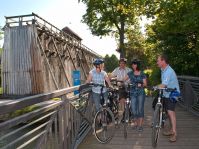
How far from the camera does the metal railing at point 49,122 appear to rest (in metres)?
4.32

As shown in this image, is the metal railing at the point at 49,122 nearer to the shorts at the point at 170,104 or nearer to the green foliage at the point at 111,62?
the shorts at the point at 170,104

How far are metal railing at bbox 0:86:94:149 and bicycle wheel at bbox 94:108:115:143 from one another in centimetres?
42

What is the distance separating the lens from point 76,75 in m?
16.5

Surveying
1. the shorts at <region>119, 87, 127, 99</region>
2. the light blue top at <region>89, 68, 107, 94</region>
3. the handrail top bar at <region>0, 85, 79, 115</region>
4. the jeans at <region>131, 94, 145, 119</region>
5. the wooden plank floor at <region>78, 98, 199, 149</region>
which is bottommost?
the wooden plank floor at <region>78, 98, 199, 149</region>

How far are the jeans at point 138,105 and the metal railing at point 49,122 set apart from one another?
46.2 inches

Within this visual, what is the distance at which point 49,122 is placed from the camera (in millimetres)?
5746

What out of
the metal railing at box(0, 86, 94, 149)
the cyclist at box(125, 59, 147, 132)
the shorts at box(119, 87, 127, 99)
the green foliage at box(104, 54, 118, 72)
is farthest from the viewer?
the green foliage at box(104, 54, 118, 72)

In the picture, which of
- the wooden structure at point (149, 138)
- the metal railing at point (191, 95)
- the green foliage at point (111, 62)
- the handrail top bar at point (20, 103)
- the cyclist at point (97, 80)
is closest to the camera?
the handrail top bar at point (20, 103)

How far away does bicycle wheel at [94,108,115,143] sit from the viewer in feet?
27.2

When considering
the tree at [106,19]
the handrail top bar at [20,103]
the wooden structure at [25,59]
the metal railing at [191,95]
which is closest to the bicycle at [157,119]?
the handrail top bar at [20,103]

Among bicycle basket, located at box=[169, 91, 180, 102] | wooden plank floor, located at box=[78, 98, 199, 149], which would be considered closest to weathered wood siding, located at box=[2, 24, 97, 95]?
wooden plank floor, located at box=[78, 98, 199, 149]

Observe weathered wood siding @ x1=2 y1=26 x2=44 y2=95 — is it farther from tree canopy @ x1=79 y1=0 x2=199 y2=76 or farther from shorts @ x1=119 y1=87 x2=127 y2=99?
shorts @ x1=119 y1=87 x2=127 y2=99

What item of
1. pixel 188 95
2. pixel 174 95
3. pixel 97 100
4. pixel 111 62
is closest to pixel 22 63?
pixel 188 95

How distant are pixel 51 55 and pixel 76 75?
20.1 metres
